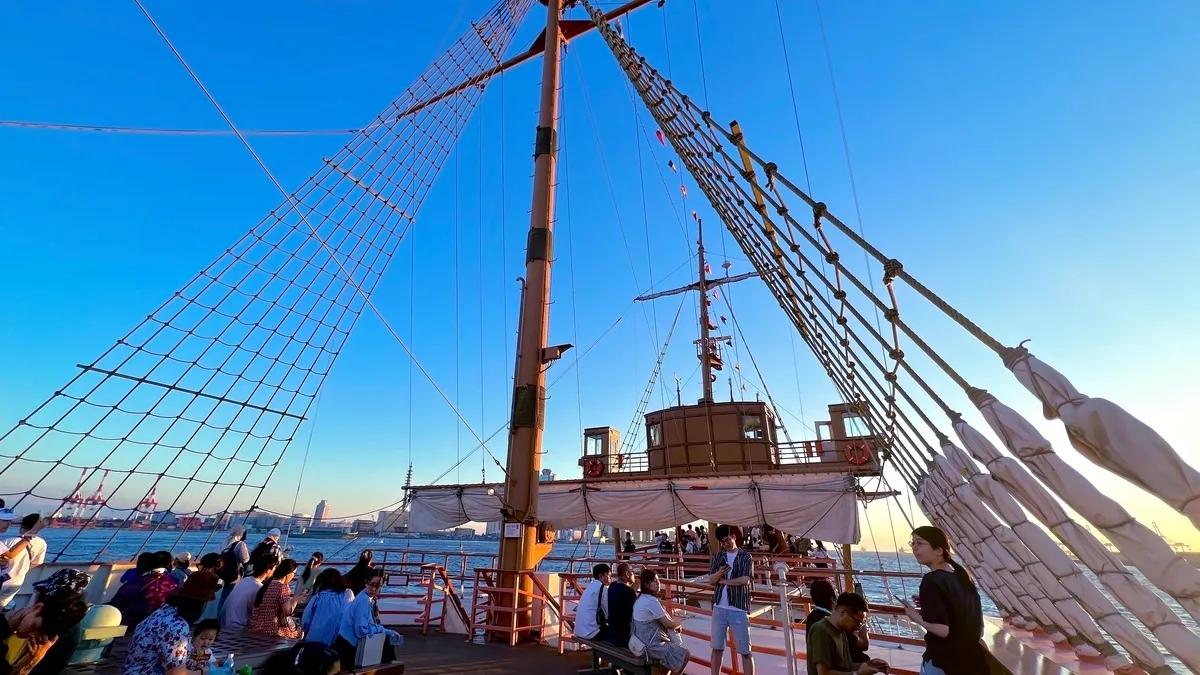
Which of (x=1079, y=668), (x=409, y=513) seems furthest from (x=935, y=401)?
(x=409, y=513)

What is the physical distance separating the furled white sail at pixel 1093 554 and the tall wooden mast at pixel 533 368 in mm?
6466

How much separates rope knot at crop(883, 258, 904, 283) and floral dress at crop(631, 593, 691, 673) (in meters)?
3.64

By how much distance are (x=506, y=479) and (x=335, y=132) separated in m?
8.77

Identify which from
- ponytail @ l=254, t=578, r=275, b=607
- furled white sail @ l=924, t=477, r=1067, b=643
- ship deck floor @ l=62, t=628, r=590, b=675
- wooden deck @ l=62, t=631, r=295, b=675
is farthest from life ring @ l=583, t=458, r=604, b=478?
wooden deck @ l=62, t=631, r=295, b=675

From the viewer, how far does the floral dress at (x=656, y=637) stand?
478 cm

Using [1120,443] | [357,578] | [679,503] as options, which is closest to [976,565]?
[1120,443]

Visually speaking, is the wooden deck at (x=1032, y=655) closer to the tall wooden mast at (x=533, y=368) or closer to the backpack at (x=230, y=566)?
the tall wooden mast at (x=533, y=368)

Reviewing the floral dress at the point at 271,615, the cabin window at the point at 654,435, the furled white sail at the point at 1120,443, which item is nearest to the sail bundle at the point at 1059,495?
the furled white sail at the point at 1120,443

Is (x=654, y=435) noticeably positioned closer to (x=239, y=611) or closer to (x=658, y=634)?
(x=658, y=634)

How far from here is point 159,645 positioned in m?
2.99

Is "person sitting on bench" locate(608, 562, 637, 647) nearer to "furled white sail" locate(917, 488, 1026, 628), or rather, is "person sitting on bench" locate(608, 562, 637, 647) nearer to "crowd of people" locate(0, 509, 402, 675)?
"crowd of people" locate(0, 509, 402, 675)

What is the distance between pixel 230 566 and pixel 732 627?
6.48 meters

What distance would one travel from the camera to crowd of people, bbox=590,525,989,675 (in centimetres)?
311

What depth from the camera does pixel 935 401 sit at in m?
3.78
